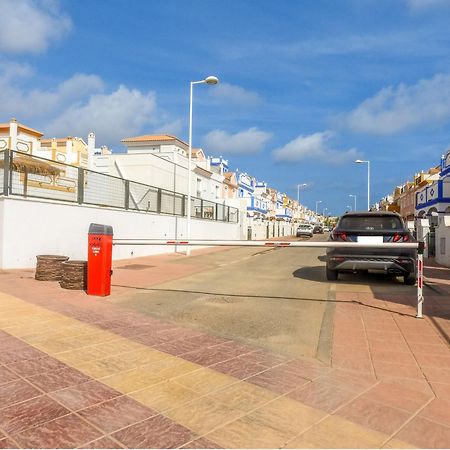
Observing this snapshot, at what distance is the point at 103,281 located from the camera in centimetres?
818

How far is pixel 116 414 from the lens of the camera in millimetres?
3242

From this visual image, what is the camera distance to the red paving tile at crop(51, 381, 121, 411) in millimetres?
3409

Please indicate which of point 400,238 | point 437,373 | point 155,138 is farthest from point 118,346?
point 155,138

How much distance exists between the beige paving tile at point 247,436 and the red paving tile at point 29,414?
3.93 feet

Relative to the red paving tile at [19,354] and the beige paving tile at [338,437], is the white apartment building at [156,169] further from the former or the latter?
the beige paving tile at [338,437]

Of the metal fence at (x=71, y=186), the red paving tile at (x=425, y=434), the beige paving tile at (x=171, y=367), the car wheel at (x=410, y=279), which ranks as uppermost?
the metal fence at (x=71, y=186)

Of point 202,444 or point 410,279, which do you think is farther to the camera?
point 410,279

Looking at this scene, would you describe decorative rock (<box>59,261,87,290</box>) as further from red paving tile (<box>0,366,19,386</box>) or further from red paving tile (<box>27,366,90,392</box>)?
red paving tile (<box>27,366,90,392</box>)

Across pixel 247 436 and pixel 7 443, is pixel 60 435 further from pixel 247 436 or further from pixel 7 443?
pixel 247 436

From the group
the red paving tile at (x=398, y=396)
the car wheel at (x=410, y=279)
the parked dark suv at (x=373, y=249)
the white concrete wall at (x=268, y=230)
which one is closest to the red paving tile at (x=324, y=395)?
the red paving tile at (x=398, y=396)

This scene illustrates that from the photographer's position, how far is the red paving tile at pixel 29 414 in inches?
118

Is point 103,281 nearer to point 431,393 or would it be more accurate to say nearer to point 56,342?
point 56,342

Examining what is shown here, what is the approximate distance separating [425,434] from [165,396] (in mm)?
1969

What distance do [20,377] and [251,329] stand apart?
9.87 feet
